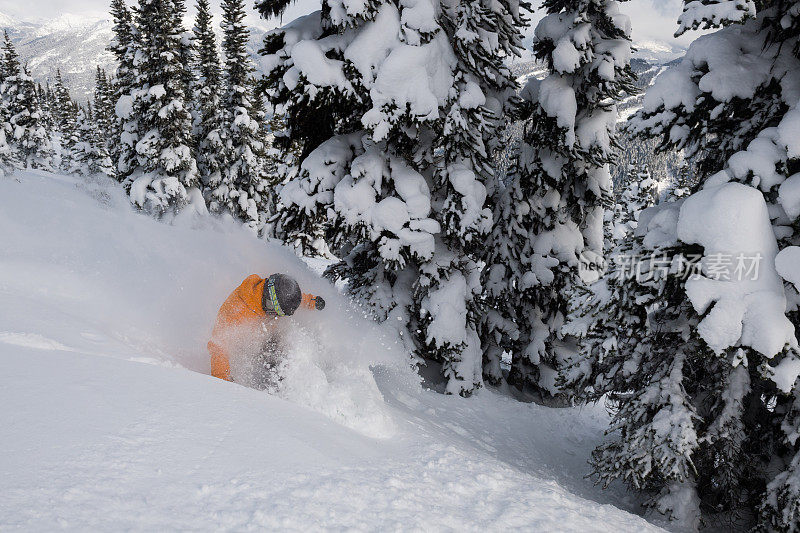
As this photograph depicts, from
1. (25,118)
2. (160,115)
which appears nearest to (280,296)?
(160,115)

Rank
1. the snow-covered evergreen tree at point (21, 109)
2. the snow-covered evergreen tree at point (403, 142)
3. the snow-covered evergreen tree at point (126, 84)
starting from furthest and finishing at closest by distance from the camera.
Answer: the snow-covered evergreen tree at point (21, 109)
the snow-covered evergreen tree at point (126, 84)
the snow-covered evergreen tree at point (403, 142)

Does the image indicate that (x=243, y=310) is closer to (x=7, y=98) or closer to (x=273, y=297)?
(x=273, y=297)

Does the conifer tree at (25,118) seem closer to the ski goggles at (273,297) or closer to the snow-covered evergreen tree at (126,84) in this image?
the snow-covered evergreen tree at (126,84)

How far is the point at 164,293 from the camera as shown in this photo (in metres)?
7.41

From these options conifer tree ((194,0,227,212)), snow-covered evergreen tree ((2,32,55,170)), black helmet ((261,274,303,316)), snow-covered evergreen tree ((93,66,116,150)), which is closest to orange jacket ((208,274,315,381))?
black helmet ((261,274,303,316))

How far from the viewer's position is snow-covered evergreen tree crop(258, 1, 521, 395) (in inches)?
289

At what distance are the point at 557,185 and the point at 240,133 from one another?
20.5 m

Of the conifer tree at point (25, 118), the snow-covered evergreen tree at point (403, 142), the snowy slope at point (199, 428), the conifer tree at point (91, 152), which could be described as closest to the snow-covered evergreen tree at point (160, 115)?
the snowy slope at point (199, 428)

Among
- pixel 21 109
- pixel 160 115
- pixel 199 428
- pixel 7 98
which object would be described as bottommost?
pixel 199 428

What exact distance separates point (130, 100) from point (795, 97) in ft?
82.4

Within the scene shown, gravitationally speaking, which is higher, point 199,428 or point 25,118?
point 25,118

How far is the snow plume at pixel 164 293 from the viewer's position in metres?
5.38

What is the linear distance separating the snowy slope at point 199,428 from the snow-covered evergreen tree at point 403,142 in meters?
1.14

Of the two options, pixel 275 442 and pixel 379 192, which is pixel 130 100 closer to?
pixel 379 192
